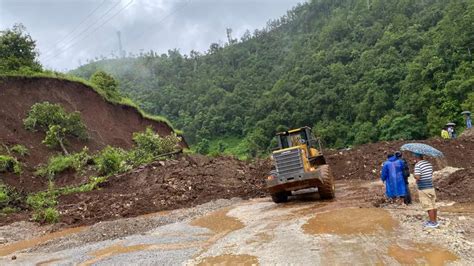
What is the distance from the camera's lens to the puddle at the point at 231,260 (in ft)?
26.3

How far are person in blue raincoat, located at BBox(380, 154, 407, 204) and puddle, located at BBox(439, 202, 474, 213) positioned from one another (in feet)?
3.51

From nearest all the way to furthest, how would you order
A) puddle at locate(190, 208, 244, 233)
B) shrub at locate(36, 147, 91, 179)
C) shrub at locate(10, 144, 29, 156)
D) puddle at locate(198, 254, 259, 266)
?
puddle at locate(198, 254, 259, 266)
puddle at locate(190, 208, 244, 233)
shrub at locate(36, 147, 91, 179)
shrub at locate(10, 144, 29, 156)

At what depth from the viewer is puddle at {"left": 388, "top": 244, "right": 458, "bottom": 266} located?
7.08 meters

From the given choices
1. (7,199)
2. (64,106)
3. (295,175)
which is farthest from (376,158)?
(64,106)

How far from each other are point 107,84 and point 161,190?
18.4m

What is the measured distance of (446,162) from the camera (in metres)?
20.7

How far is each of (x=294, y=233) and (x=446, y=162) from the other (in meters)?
13.9

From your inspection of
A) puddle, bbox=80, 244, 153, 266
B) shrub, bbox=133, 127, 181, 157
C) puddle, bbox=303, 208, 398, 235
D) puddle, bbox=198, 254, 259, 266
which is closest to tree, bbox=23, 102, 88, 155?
shrub, bbox=133, 127, 181, 157

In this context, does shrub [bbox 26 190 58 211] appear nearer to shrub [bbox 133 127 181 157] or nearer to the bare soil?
shrub [bbox 133 127 181 157]

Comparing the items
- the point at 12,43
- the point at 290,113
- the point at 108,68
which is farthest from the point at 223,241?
the point at 108,68

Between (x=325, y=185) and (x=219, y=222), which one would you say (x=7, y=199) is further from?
(x=325, y=185)

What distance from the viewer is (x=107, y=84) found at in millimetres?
34125

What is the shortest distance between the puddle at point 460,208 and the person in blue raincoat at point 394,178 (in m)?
1.07

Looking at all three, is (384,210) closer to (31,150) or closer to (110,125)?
(31,150)
